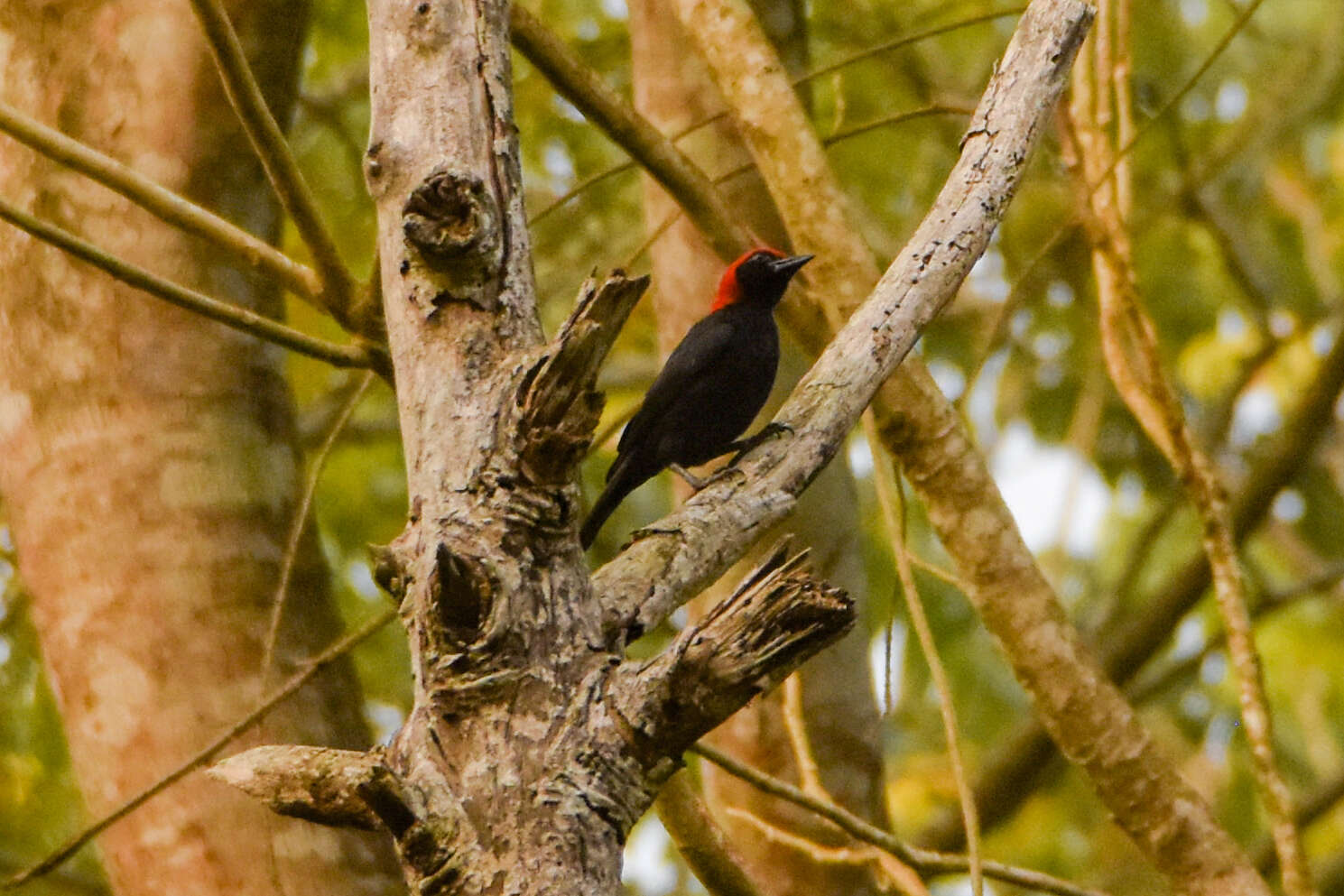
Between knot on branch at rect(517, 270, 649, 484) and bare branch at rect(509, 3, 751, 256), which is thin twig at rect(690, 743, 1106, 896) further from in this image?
bare branch at rect(509, 3, 751, 256)

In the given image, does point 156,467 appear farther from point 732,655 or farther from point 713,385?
point 732,655

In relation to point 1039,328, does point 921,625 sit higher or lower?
lower

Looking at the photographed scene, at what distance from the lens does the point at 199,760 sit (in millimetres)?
2768

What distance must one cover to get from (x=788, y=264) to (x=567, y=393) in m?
2.26

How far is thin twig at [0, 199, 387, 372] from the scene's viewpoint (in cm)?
234

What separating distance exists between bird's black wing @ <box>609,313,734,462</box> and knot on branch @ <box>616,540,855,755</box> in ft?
7.86

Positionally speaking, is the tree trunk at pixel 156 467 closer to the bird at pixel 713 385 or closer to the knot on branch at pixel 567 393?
the bird at pixel 713 385

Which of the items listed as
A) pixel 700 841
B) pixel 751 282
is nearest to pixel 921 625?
pixel 700 841

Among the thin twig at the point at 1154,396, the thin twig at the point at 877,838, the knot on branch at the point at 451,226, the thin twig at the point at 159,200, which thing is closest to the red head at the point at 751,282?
the thin twig at the point at 1154,396

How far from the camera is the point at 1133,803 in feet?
10.8

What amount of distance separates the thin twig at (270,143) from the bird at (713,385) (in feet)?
6.27

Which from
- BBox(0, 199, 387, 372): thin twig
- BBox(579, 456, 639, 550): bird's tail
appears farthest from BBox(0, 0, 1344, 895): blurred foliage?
BBox(0, 199, 387, 372): thin twig

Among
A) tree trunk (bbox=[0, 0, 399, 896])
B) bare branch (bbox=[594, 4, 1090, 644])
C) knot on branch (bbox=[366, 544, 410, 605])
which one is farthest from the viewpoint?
tree trunk (bbox=[0, 0, 399, 896])

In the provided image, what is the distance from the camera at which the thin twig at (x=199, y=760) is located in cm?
275
